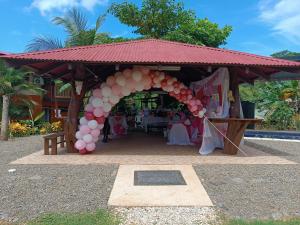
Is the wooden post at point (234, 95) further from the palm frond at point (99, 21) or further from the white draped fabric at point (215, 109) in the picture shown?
the palm frond at point (99, 21)

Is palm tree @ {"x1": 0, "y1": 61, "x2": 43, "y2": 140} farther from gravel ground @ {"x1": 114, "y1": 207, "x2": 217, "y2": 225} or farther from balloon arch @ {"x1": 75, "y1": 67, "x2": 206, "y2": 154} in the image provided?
gravel ground @ {"x1": 114, "y1": 207, "x2": 217, "y2": 225}

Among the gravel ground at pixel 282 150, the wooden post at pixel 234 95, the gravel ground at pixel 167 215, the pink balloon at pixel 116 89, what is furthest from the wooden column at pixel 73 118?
the gravel ground at pixel 282 150

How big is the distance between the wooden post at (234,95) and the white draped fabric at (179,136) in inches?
103

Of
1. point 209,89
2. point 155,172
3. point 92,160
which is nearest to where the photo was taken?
point 155,172

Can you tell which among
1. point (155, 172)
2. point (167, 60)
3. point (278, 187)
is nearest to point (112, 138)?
point (167, 60)

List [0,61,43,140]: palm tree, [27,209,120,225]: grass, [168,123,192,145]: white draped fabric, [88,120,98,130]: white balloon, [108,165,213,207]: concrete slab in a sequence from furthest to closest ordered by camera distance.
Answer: [0,61,43,140]: palm tree < [168,123,192,145]: white draped fabric < [88,120,98,130]: white balloon < [108,165,213,207]: concrete slab < [27,209,120,225]: grass

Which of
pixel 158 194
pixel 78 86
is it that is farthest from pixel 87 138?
pixel 158 194

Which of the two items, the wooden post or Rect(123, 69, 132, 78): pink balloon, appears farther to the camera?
the wooden post

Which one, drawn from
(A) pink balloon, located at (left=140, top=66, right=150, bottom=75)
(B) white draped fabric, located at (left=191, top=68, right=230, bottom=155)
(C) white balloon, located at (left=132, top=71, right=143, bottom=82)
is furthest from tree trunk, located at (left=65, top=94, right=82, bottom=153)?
(B) white draped fabric, located at (left=191, top=68, right=230, bottom=155)

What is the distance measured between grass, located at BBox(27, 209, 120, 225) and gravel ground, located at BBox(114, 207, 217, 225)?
19 centimetres

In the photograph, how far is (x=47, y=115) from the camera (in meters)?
24.4

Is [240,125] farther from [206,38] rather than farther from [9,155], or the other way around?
[206,38]

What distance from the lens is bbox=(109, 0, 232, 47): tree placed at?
25.3 metres

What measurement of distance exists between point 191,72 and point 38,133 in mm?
9028
